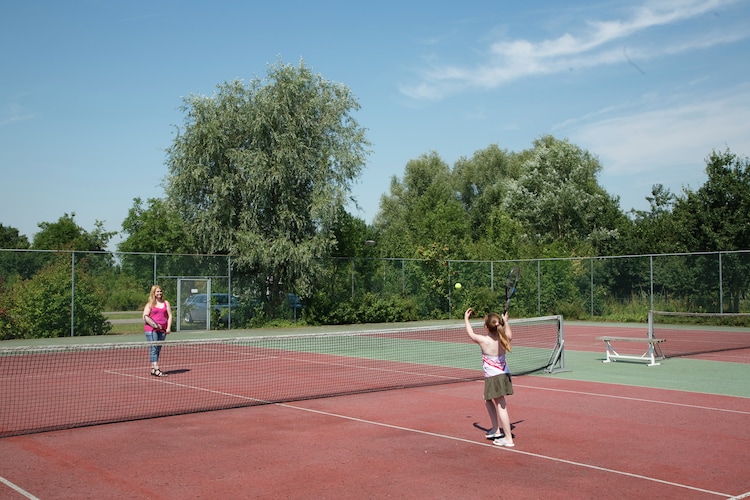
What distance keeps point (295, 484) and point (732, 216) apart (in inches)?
1169

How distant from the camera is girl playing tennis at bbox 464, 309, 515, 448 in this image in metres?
7.64

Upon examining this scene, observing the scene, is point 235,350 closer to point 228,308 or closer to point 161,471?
point 228,308

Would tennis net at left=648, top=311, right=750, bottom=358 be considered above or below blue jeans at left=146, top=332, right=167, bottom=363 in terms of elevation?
below

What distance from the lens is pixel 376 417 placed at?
371 inches

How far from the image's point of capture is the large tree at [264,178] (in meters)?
27.6

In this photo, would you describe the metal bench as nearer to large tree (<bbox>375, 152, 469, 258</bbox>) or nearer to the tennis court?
the tennis court

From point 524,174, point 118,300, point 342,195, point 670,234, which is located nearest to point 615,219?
point 524,174

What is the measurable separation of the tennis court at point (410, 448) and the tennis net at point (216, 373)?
0.94ft

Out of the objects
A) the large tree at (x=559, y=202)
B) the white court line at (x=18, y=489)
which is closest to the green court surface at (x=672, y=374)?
the white court line at (x=18, y=489)

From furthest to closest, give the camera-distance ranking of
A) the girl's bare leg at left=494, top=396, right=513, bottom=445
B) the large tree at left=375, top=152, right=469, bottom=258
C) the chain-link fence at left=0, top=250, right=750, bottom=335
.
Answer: the large tree at left=375, top=152, right=469, bottom=258, the chain-link fence at left=0, top=250, right=750, bottom=335, the girl's bare leg at left=494, top=396, right=513, bottom=445

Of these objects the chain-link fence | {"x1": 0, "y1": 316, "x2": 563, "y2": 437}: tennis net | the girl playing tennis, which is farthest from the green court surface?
the chain-link fence

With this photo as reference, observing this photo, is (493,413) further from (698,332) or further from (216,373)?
(698,332)

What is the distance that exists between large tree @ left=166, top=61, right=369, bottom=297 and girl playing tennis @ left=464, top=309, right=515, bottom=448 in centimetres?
1976

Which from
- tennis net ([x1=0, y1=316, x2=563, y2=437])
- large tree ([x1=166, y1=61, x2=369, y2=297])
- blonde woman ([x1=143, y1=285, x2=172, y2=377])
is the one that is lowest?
tennis net ([x1=0, y1=316, x2=563, y2=437])
